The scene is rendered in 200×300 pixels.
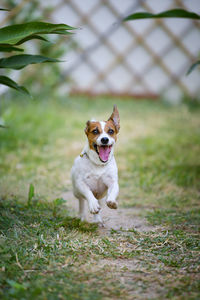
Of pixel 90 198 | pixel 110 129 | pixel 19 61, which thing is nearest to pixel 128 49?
pixel 19 61

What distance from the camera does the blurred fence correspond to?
6586 millimetres

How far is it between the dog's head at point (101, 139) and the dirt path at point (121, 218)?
392 millimetres

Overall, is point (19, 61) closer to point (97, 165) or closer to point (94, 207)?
point (97, 165)

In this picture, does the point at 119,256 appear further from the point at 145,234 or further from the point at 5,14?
the point at 5,14

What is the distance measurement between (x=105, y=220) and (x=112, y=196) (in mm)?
390

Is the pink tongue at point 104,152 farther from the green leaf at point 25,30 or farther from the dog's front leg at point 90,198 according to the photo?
the green leaf at point 25,30

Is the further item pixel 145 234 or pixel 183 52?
pixel 183 52

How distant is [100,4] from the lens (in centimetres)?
657

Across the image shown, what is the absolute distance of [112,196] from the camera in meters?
1.87

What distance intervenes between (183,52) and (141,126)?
8.13 ft

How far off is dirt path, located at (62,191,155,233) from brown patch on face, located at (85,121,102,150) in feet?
1.48

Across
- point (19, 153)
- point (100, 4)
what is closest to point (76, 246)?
point (19, 153)

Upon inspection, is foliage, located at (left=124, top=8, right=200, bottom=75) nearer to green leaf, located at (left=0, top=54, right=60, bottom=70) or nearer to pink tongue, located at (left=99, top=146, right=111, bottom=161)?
green leaf, located at (left=0, top=54, right=60, bottom=70)

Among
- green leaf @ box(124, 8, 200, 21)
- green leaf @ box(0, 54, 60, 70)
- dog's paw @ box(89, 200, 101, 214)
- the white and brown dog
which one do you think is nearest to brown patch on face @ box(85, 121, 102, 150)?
the white and brown dog
